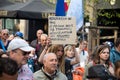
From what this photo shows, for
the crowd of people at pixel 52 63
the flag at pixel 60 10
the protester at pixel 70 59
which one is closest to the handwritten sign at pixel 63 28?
the crowd of people at pixel 52 63

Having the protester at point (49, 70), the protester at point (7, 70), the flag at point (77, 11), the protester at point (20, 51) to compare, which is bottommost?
the protester at point (49, 70)

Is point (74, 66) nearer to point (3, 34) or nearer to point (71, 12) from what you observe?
point (71, 12)

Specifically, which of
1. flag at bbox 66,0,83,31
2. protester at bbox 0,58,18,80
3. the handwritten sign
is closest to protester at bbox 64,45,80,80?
the handwritten sign

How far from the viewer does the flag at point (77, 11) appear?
991 cm

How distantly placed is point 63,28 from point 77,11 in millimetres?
1588

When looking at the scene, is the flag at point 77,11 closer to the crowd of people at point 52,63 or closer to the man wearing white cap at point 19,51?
the crowd of people at point 52,63

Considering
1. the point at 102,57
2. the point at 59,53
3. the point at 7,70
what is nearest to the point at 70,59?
the point at 102,57

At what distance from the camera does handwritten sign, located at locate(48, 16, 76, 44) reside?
27.7 ft

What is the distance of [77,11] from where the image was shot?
1002 centimetres

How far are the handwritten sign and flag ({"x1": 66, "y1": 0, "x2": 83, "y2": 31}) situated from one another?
136 cm

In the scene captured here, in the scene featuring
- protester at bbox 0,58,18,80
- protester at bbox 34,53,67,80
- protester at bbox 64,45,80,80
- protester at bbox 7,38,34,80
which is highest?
protester at bbox 0,58,18,80

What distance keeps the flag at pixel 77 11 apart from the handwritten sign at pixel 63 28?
53.5 inches

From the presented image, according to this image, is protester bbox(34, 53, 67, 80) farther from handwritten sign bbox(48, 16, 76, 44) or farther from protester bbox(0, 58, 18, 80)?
protester bbox(0, 58, 18, 80)

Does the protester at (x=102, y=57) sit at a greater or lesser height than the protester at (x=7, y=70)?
lesser
